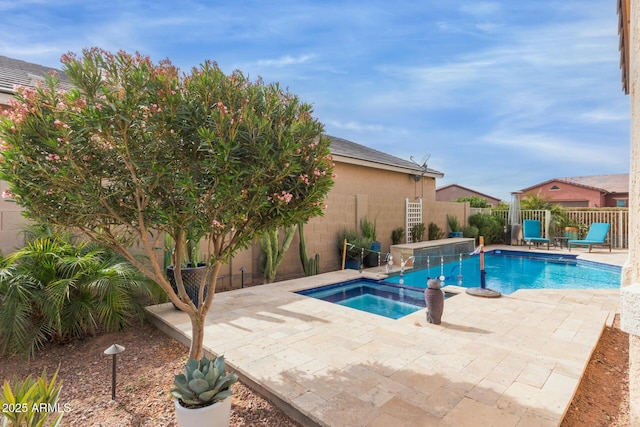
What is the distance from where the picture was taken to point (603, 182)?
107 ft

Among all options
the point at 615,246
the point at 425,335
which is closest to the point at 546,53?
the point at 425,335

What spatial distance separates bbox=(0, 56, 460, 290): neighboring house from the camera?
691 centimetres

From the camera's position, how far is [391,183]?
15797mm

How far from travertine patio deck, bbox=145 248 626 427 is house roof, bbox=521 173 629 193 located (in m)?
31.0

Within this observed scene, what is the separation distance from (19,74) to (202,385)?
10248 mm

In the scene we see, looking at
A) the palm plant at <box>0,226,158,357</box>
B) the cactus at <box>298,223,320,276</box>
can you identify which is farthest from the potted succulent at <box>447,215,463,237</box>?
the palm plant at <box>0,226,158,357</box>

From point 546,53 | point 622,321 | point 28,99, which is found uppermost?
point 546,53

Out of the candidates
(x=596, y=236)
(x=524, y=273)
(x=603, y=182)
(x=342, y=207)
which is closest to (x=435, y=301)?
(x=342, y=207)

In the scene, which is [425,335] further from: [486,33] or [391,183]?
[391,183]

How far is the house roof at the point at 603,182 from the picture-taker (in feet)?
98.7

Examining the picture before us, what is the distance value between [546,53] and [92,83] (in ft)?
31.8

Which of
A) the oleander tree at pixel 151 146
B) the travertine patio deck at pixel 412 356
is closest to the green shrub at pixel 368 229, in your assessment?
the travertine patio deck at pixel 412 356

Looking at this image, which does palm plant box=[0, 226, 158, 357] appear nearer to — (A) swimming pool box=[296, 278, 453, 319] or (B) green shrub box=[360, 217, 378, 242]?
(A) swimming pool box=[296, 278, 453, 319]

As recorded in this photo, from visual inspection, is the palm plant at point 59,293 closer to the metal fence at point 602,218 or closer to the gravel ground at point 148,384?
the gravel ground at point 148,384
